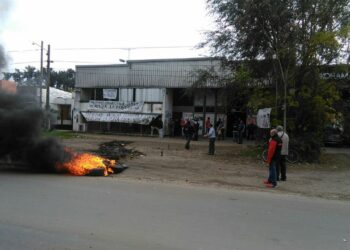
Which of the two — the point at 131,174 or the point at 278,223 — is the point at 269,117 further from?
the point at 278,223

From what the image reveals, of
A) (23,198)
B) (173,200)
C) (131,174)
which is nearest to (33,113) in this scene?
(131,174)

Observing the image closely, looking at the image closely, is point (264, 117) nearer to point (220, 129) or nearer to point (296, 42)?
point (296, 42)

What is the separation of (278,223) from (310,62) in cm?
1320

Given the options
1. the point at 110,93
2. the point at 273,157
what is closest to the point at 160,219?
the point at 273,157

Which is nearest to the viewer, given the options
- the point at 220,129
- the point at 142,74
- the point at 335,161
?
the point at 335,161

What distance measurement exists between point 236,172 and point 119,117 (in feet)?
71.0

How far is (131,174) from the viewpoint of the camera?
1391 cm

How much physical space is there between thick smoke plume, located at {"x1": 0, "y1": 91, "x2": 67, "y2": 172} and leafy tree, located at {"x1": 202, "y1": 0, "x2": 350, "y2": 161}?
10.00 m

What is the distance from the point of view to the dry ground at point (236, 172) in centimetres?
1247

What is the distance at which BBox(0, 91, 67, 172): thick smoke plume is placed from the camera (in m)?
13.0

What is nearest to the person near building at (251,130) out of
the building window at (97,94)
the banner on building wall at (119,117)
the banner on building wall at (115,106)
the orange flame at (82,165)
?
the banner on building wall at (119,117)

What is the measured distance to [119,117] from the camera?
35.7m

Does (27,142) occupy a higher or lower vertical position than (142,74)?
lower

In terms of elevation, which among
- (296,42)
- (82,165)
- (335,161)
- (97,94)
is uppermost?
(296,42)
